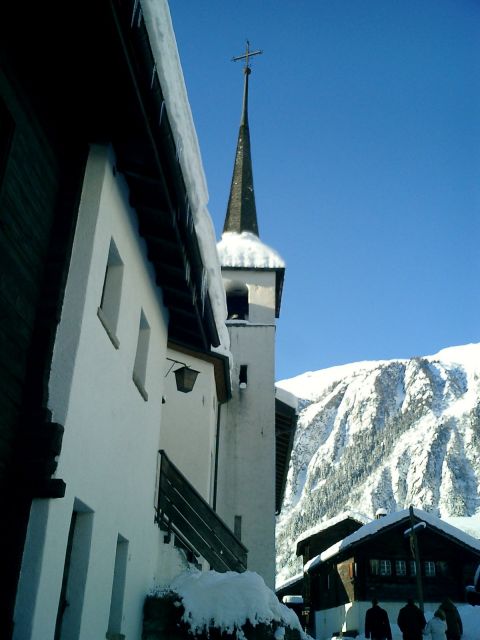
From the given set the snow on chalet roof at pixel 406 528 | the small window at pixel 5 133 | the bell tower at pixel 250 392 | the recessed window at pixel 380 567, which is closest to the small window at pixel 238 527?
the bell tower at pixel 250 392

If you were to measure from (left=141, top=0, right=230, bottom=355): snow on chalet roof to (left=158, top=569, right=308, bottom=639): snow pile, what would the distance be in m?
3.70

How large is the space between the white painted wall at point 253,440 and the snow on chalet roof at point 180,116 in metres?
11.0

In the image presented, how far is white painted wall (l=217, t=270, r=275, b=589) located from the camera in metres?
17.6

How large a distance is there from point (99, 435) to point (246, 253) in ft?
58.1

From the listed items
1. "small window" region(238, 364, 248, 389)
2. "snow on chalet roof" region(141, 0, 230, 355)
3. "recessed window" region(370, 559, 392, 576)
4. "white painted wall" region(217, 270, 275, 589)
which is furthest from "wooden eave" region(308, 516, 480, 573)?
"snow on chalet roof" region(141, 0, 230, 355)

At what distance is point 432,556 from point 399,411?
170718 millimetres

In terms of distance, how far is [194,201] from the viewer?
6.81m

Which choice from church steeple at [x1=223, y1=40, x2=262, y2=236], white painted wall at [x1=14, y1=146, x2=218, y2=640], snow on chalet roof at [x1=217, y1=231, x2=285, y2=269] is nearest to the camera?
white painted wall at [x1=14, y1=146, x2=218, y2=640]

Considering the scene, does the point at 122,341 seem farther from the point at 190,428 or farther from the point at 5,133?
the point at 190,428

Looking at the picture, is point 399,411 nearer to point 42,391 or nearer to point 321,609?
point 321,609

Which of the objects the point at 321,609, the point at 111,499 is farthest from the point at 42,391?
the point at 321,609

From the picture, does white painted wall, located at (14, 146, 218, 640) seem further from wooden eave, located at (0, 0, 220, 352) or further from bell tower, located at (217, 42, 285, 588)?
bell tower, located at (217, 42, 285, 588)

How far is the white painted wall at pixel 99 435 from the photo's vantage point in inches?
187

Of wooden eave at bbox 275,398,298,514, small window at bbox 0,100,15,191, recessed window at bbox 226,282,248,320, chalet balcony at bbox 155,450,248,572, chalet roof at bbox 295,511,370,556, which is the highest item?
recessed window at bbox 226,282,248,320
